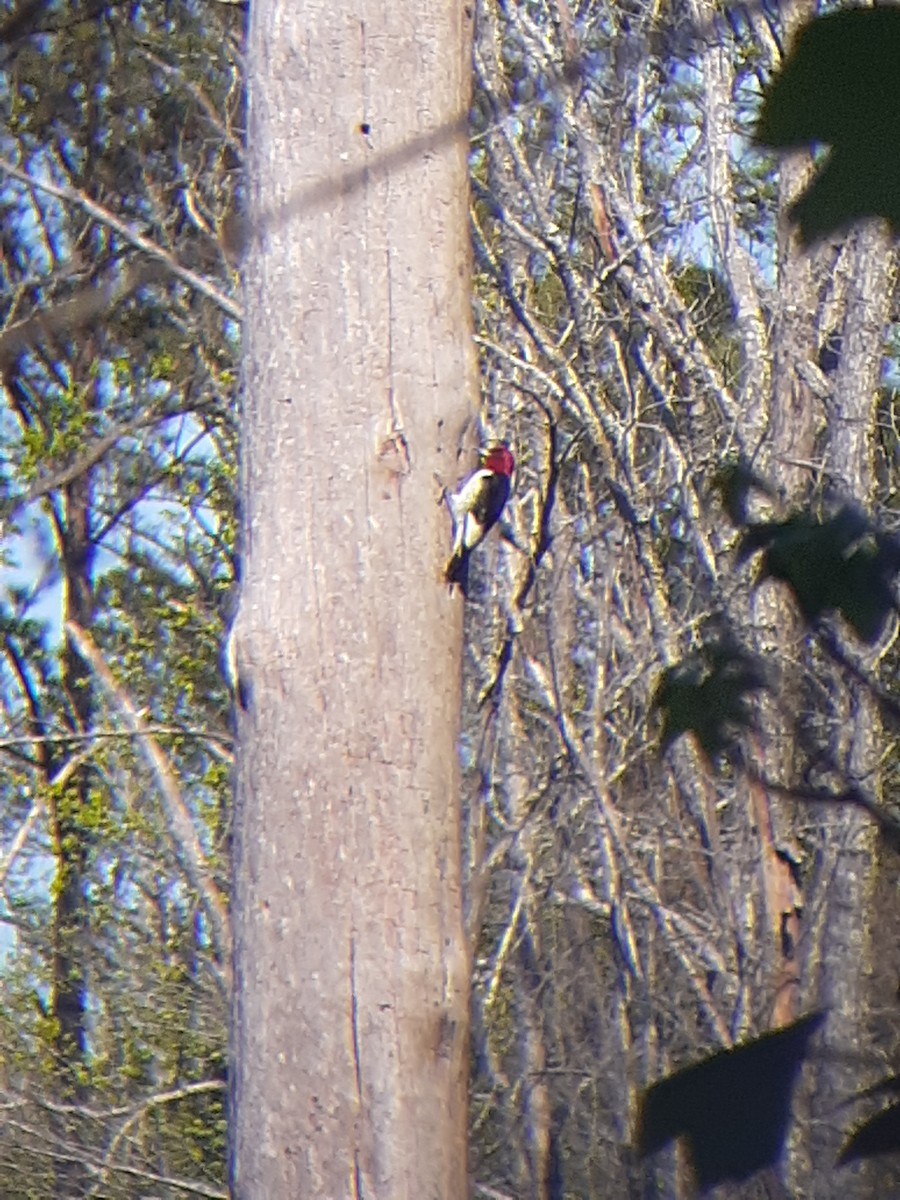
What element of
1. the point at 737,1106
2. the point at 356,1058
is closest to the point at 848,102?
the point at 737,1106

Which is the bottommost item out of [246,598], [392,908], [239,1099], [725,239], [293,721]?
[239,1099]

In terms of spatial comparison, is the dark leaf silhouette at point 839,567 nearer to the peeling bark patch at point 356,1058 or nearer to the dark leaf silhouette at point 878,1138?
the dark leaf silhouette at point 878,1138

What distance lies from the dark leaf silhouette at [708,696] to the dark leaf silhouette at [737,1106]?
0.65 meters

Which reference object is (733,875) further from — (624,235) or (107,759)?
(107,759)

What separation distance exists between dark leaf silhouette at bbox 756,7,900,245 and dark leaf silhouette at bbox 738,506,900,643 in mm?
623

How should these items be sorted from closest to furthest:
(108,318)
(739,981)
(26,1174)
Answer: (739,981) < (26,1174) < (108,318)

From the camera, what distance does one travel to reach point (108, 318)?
798 centimetres

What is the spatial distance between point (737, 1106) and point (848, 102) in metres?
0.51

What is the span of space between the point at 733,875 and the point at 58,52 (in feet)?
20.3

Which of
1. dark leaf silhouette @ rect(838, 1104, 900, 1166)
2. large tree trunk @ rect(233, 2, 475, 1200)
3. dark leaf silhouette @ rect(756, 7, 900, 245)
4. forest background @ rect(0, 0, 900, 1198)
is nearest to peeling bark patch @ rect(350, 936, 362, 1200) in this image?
large tree trunk @ rect(233, 2, 475, 1200)

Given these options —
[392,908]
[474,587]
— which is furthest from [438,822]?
[474,587]

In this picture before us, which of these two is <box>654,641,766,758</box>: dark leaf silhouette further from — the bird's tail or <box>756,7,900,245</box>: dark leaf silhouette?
<box>756,7,900,245</box>: dark leaf silhouette

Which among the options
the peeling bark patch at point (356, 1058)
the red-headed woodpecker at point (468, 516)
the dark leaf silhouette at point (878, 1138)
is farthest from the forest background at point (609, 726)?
the dark leaf silhouette at point (878, 1138)

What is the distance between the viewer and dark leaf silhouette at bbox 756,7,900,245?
72 cm
